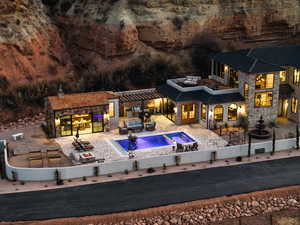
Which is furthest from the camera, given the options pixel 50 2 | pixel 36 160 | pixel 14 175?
pixel 50 2

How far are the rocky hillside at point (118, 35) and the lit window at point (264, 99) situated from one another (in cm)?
1409

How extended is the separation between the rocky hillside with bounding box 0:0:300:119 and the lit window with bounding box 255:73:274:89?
13.9 meters

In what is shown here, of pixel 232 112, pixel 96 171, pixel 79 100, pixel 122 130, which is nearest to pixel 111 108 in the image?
pixel 122 130

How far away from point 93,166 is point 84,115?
7681mm

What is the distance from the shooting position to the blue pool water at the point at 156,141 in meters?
36.7

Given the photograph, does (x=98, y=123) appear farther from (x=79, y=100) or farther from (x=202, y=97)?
(x=202, y=97)

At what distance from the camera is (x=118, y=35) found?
5019 centimetres

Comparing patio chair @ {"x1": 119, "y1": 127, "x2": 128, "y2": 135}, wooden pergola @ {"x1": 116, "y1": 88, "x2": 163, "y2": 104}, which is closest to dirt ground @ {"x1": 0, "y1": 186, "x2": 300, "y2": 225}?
patio chair @ {"x1": 119, "y1": 127, "x2": 128, "y2": 135}

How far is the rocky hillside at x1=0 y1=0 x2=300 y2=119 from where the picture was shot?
48562 millimetres

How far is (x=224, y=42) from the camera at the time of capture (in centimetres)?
5466

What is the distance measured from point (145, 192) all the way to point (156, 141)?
8330 millimetres

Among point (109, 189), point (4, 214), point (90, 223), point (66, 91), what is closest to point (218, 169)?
point (109, 189)

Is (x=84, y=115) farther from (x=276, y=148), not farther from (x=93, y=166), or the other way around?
(x=276, y=148)

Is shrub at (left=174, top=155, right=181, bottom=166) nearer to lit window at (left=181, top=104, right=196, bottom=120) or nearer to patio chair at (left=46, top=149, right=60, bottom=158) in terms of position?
lit window at (left=181, top=104, right=196, bottom=120)
